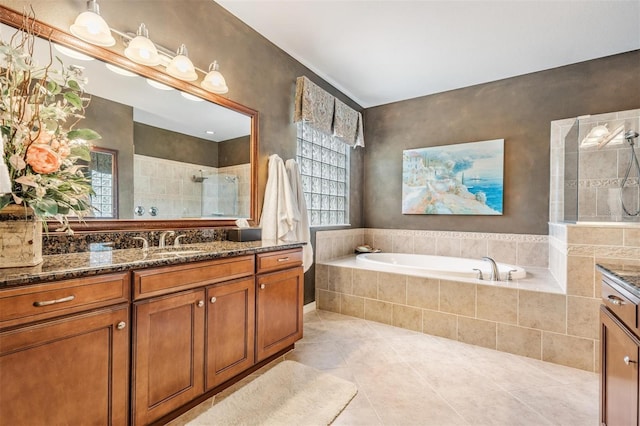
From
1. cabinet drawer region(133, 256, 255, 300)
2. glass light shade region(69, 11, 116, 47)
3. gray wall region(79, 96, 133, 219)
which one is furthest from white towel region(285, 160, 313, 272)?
glass light shade region(69, 11, 116, 47)

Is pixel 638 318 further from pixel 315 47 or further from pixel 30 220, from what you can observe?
pixel 315 47

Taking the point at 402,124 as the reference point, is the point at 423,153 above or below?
below

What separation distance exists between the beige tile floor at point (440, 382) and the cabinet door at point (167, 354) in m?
0.19

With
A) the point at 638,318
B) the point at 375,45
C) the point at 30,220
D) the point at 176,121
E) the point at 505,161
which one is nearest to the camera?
the point at 638,318

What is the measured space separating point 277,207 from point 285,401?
4.82ft

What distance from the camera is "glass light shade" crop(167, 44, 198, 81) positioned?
6.41 feet

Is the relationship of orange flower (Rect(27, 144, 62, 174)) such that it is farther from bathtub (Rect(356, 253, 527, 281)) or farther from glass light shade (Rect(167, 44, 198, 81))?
bathtub (Rect(356, 253, 527, 281))

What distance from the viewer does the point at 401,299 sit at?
2.86m

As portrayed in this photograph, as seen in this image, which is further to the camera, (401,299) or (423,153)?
(423,153)

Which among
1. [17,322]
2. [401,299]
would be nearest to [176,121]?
[17,322]

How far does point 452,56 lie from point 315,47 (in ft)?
4.58

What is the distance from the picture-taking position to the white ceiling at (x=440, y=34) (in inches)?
90.4

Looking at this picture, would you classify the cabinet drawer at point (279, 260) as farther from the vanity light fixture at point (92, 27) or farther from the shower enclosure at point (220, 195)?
the vanity light fixture at point (92, 27)

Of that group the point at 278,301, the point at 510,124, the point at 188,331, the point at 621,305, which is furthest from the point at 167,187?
the point at 510,124
